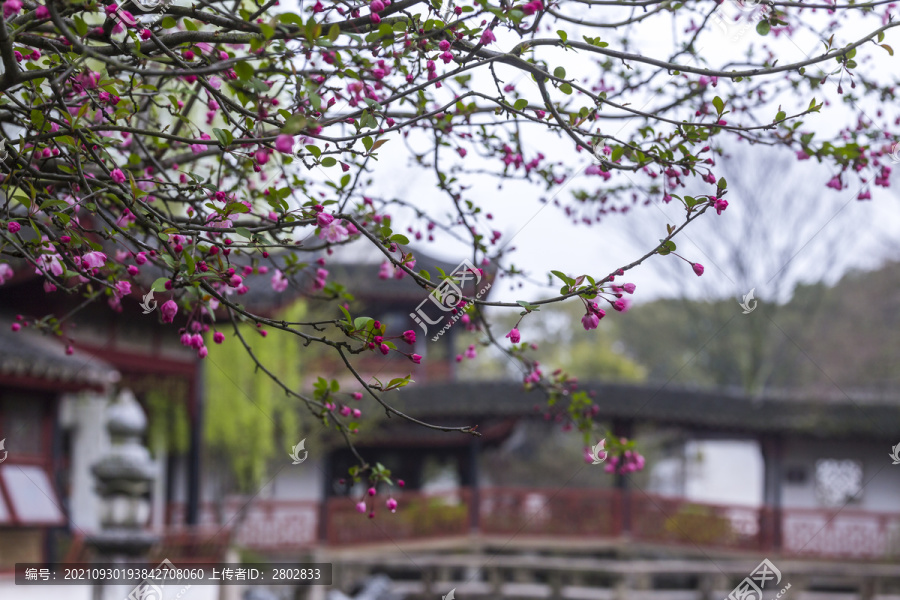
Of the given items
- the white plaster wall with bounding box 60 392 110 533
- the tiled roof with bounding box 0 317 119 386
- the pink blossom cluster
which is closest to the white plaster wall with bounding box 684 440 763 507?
the white plaster wall with bounding box 60 392 110 533

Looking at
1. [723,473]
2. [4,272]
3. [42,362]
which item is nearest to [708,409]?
[42,362]

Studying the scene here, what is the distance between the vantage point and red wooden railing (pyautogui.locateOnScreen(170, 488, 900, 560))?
1276cm

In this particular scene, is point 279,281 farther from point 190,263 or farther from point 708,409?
point 708,409

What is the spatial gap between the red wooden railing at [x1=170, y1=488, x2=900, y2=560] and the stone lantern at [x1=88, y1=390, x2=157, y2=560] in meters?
6.17

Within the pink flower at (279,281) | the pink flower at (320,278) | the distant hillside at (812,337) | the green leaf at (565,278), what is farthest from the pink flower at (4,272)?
the distant hillside at (812,337)

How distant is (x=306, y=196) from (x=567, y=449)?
20350 millimetres

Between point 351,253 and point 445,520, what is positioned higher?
point 351,253

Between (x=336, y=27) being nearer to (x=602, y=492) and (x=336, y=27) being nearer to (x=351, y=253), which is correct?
(x=602, y=492)

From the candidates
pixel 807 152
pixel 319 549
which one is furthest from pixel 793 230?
pixel 807 152

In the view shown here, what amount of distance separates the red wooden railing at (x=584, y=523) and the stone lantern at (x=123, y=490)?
6.17m

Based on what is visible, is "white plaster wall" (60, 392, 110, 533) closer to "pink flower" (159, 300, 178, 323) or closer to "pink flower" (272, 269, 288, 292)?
"pink flower" (272, 269, 288, 292)

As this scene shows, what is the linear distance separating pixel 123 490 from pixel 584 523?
25.4ft

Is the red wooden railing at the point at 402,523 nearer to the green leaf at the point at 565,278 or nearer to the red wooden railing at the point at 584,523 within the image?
the red wooden railing at the point at 584,523

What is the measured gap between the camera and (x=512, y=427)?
16.2 m
